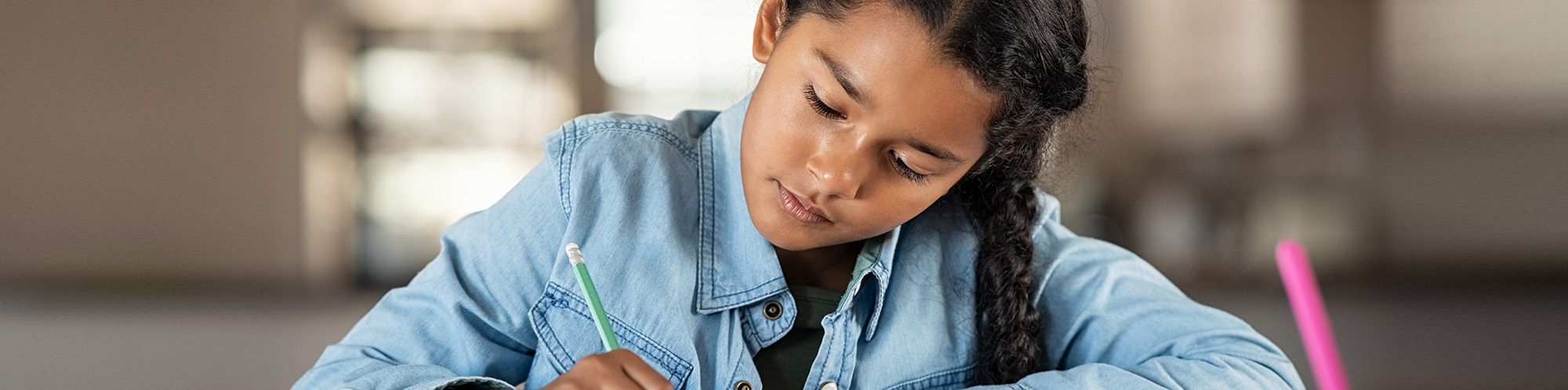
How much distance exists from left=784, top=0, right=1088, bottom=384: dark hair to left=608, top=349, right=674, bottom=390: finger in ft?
0.77

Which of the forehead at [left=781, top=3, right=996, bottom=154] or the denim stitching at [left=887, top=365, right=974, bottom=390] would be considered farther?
the denim stitching at [left=887, top=365, right=974, bottom=390]

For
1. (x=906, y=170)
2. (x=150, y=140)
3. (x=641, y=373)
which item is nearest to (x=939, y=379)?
(x=906, y=170)

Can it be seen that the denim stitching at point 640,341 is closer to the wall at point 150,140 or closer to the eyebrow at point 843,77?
the eyebrow at point 843,77

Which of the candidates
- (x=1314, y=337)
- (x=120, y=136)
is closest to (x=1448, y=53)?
(x=1314, y=337)

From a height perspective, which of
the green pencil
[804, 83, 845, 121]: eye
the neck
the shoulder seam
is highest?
[804, 83, 845, 121]: eye

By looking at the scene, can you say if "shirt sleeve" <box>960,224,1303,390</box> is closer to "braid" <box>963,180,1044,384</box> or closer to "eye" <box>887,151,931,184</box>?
"braid" <box>963,180,1044,384</box>

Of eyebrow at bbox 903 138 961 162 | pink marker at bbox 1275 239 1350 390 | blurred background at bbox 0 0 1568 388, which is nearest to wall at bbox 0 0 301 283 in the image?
blurred background at bbox 0 0 1568 388

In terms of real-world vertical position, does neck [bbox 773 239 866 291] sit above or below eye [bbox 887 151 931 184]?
below

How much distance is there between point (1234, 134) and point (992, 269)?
307 centimetres

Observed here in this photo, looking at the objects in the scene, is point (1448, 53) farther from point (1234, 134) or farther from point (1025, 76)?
point (1025, 76)

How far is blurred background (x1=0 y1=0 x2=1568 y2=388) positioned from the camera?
2.96 m

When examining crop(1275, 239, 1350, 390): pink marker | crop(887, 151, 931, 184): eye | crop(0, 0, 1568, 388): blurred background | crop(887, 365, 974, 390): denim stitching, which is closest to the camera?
crop(1275, 239, 1350, 390): pink marker

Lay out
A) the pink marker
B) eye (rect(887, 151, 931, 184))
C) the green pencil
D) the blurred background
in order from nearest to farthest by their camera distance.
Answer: the pink marker → the green pencil → eye (rect(887, 151, 931, 184)) → the blurred background

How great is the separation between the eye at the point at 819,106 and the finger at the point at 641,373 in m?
0.18
